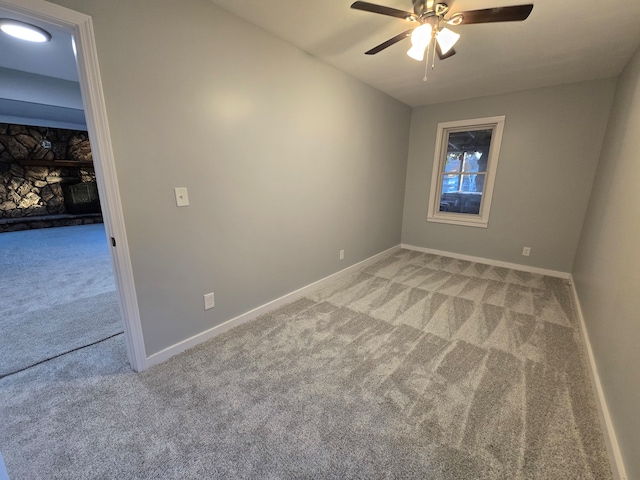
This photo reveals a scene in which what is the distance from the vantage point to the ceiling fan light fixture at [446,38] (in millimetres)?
1598

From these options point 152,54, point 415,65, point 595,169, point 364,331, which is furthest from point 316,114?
point 595,169

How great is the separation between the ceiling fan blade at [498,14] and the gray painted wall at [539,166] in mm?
2460

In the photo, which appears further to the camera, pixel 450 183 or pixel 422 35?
pixel 450 183

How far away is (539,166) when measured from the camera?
10.8 feet

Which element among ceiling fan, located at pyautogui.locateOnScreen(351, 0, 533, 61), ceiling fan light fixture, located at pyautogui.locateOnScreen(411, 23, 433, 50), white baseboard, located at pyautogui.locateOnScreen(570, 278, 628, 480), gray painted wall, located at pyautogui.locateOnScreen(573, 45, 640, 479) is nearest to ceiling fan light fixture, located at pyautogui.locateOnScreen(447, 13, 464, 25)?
ceiling fan, located at pyautogui.locateOnScreen(351, 0, 533, 61)

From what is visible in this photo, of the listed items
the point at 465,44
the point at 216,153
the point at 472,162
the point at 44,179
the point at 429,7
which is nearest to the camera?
the point at 429,7

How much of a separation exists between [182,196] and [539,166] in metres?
4.16

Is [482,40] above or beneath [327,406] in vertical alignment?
above

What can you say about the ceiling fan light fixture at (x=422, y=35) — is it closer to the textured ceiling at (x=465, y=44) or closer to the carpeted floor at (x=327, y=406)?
the textured ceiling at (x=465, y=44)

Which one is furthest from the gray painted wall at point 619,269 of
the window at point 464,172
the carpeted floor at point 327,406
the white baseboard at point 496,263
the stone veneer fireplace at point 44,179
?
the stone veneer fireplace at point 44,179

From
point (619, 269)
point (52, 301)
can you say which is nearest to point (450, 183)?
point (619, 269)

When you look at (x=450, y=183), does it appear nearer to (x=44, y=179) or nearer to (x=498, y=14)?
(x=498, y=14)

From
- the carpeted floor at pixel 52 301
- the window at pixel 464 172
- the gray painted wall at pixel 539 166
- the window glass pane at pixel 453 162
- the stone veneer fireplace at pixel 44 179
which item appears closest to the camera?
the carpeted floor at pixel 52 301

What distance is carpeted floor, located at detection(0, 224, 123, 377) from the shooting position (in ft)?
6.52
